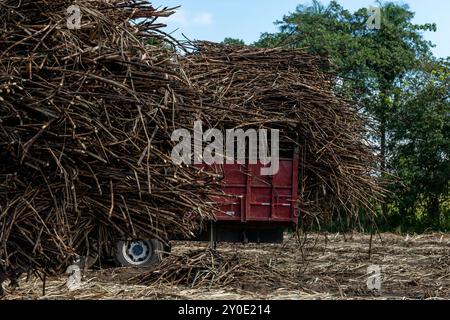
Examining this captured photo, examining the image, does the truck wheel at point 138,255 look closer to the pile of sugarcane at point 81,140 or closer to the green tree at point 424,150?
the pile of sugarcane at point 81,140

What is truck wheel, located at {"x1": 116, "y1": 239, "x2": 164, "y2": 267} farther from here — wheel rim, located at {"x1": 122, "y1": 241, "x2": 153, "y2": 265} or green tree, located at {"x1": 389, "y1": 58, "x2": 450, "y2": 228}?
green tree, located at {"x1": 389, "y1": 58, "x2": 450, "y2": 228}

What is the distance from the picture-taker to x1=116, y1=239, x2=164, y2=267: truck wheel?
1105 cm

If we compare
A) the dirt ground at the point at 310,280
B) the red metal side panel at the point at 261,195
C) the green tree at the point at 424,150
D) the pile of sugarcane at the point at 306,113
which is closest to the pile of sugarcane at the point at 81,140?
the dirt ground at the point at 310,280

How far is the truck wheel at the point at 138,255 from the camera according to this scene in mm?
11055

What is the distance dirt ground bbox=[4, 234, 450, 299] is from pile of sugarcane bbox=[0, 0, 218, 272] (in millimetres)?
1734

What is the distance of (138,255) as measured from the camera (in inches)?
441

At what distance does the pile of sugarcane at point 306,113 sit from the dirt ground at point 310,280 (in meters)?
0.89

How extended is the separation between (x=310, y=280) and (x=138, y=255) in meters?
2.76

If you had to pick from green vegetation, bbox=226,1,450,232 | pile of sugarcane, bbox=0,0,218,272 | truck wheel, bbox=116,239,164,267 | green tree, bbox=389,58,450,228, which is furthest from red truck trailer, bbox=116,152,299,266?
green tree, bbox=389,58,450,228

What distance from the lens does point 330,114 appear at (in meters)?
10.7

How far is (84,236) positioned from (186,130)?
104cm

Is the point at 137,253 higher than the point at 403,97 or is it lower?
lower

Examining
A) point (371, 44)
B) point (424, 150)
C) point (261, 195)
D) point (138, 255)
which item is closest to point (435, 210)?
point (424, 150)

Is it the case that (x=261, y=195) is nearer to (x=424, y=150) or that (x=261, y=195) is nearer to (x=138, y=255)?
(x=138, y=255)
